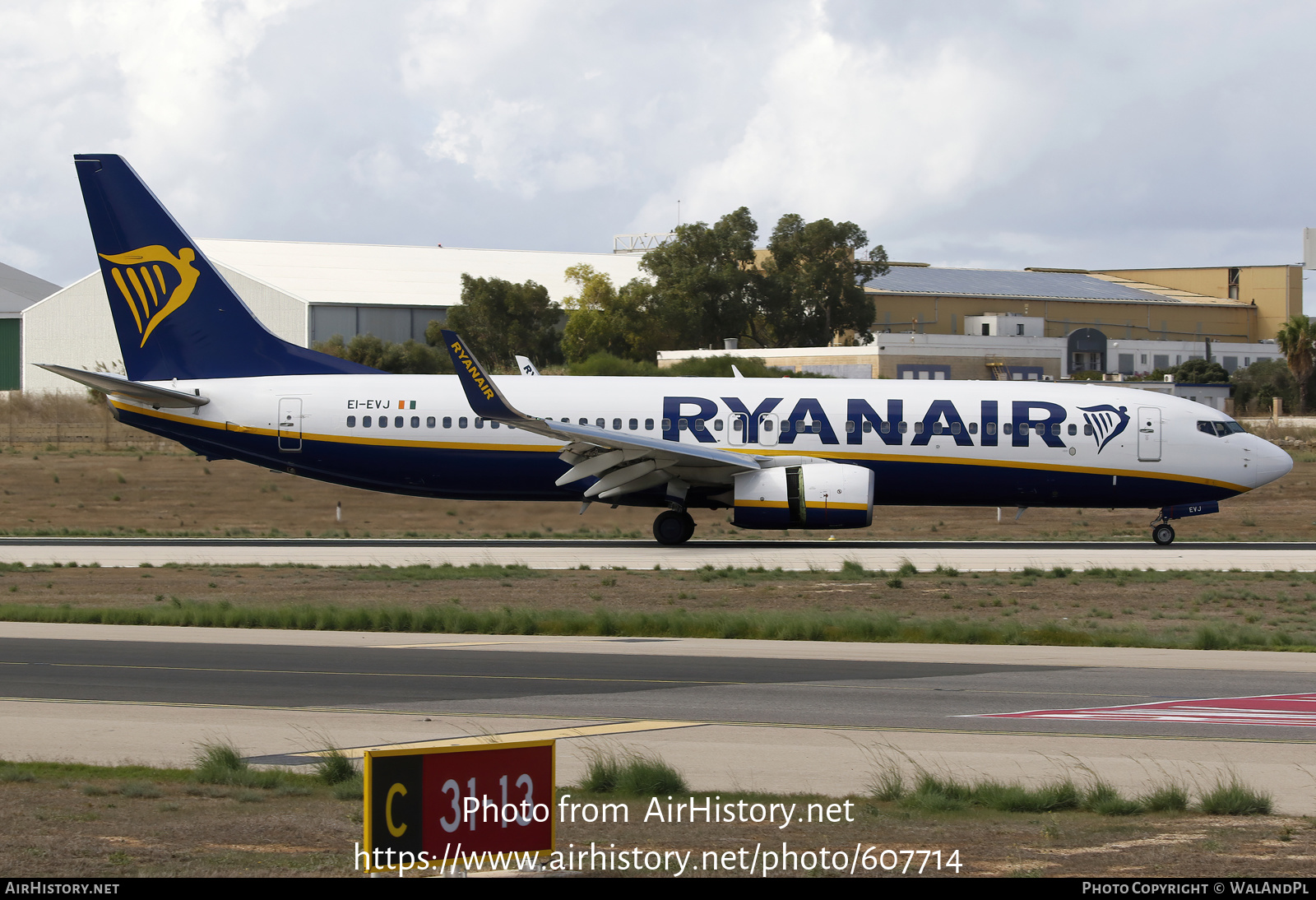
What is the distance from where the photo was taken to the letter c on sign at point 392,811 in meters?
6.08

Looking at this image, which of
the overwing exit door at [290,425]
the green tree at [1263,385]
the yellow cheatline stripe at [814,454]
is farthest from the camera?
the green tree at [1263,385]

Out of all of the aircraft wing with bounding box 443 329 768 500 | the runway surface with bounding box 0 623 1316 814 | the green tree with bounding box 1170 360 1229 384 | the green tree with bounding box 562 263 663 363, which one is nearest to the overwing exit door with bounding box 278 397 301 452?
the aircraft wing with bounding box 443 329 768 500

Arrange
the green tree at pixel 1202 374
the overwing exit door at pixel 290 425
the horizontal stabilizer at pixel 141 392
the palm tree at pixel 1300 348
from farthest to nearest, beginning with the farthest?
the green tree at pixel 1202 374 < the palm tree at pixel 1300 348 < the overwing exit door at pixel 290 425 < the horizontal stabilizer at pixel 141 392

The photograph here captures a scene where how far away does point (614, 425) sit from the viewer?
106 feet

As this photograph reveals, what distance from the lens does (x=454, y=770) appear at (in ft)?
20.3

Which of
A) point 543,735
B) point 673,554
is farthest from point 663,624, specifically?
point 673,554

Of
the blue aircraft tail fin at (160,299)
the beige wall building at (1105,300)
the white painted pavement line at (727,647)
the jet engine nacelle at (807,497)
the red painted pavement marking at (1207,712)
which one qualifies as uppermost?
the beige wall building at (1105,300)

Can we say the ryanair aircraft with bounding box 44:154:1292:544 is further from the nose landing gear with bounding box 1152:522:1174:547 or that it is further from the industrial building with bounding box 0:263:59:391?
the industrial building with bounding box 0:263:59:391

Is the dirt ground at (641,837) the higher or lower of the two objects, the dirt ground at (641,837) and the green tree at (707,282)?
the lower

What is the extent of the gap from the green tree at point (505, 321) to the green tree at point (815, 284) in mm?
14279

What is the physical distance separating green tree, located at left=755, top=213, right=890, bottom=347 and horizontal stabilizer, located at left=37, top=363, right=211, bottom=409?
6116 cm

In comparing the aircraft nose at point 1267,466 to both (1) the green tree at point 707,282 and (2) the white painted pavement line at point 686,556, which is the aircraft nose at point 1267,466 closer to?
(2) the white painted pavement line at point 686,556

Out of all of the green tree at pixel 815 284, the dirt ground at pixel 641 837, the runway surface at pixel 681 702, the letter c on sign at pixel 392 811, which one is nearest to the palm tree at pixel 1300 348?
the green tree at pixel 815 284
